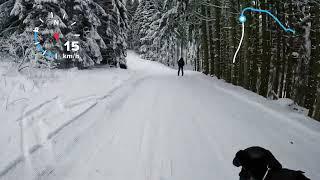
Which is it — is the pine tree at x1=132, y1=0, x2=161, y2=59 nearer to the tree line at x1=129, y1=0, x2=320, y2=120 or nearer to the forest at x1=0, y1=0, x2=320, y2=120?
the forest at x1=0, y1=0, x2=320, y2=120

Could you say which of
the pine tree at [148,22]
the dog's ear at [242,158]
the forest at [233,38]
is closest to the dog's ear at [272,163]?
the dog's ear at [242,158]

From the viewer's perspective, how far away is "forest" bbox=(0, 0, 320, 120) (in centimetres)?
1080

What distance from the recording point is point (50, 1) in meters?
17.9

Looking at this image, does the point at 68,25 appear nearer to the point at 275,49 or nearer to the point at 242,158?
the point at 275,49

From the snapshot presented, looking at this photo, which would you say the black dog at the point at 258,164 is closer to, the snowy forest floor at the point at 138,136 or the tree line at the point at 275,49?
the snowy forest floor at the point at 138,136

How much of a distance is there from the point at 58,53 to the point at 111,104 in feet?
35.1

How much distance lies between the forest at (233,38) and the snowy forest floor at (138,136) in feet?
6.87

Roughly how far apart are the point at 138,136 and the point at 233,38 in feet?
39.2

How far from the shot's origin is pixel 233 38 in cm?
1623

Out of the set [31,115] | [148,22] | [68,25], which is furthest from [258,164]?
[148,22]

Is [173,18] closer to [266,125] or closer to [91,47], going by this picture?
[91,47]

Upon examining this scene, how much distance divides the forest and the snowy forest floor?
2093 mm

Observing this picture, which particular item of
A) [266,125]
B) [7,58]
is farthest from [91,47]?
[266,125]

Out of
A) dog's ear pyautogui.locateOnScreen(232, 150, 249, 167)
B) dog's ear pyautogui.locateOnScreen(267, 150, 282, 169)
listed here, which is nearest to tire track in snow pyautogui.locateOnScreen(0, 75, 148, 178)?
dog's ear pyautogui.locateOnScreen(232, 150, 249, 167)
